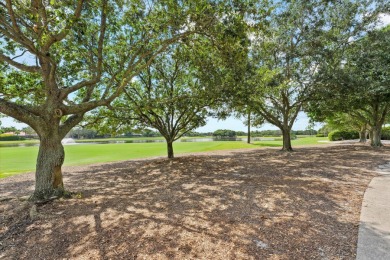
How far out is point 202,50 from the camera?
813cm

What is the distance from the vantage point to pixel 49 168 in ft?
18.2

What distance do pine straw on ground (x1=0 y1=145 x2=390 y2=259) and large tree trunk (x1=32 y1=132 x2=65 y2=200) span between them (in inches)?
18.1

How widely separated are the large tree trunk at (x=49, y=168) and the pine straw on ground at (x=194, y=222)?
46 centimetres

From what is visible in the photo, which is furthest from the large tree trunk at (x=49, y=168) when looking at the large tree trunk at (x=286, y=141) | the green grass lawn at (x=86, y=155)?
the large tree trunk at (x=286, y=141)

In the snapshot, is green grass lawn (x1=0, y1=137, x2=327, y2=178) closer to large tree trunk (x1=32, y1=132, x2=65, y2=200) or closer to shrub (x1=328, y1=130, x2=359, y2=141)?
large tree trunk (x1=32, y1=132, x2=65, y2=200)

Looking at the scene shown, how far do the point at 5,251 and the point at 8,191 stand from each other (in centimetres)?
495

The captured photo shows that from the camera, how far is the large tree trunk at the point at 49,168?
5.48 meters

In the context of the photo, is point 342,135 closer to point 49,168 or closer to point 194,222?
point 194,222

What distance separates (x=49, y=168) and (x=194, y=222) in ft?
13.1

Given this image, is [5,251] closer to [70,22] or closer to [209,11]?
[70,22]

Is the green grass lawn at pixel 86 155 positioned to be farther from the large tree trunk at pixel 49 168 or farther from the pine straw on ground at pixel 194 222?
the pine straw on ground at pixel 194 222

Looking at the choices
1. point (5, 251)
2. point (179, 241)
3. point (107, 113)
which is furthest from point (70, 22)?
point (107, 113)

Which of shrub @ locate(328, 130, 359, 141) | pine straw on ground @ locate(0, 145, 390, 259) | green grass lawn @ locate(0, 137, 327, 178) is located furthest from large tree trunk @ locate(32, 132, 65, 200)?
shrub @ locate(328, 130, 359, 141)

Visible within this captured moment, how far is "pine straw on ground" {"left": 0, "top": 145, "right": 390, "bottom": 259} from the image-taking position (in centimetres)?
308
